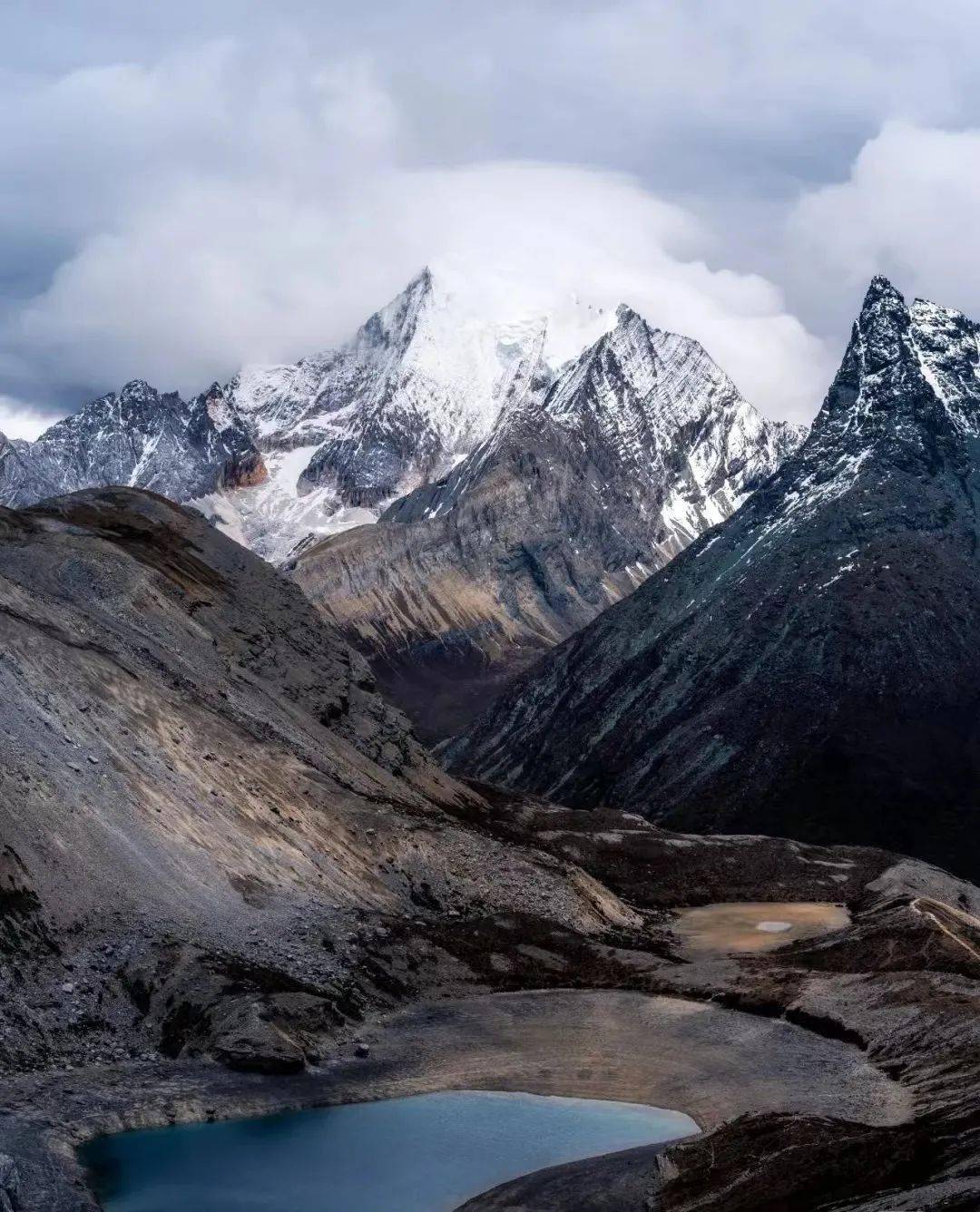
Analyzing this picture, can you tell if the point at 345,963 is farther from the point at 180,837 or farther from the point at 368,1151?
the point at 368,1151

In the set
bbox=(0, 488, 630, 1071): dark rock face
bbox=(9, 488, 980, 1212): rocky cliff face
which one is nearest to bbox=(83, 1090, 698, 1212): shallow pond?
bbox=(9, 488, 980, 1212): rocky cliff face

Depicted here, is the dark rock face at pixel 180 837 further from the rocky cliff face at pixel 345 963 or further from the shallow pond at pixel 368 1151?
the shallow pond at pixel 368 1151

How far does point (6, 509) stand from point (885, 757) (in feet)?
380

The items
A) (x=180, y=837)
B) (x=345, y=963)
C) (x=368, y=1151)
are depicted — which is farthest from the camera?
(x=180, y=837)

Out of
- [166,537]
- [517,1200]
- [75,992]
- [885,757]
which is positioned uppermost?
[166,537]

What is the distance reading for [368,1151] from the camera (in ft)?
201

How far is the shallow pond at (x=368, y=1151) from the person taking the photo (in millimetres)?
56250

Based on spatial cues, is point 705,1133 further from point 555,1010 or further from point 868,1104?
point 555,1010

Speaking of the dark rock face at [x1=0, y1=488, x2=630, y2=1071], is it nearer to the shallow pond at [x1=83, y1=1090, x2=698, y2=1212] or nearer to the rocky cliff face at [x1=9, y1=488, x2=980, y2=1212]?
the rocky cliff face at [x1=9, y1=488, x2=980, y2=1212]

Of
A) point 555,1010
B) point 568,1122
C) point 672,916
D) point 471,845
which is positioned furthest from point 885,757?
point 568,1122

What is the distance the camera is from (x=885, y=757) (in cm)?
19788

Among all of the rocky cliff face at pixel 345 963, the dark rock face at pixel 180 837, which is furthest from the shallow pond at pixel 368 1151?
the dark rock face at pixel 180 837

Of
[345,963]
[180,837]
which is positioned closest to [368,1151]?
[345,963]

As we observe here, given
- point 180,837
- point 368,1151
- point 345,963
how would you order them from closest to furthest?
point 368,1151 < point 345,963 < point 180,837
